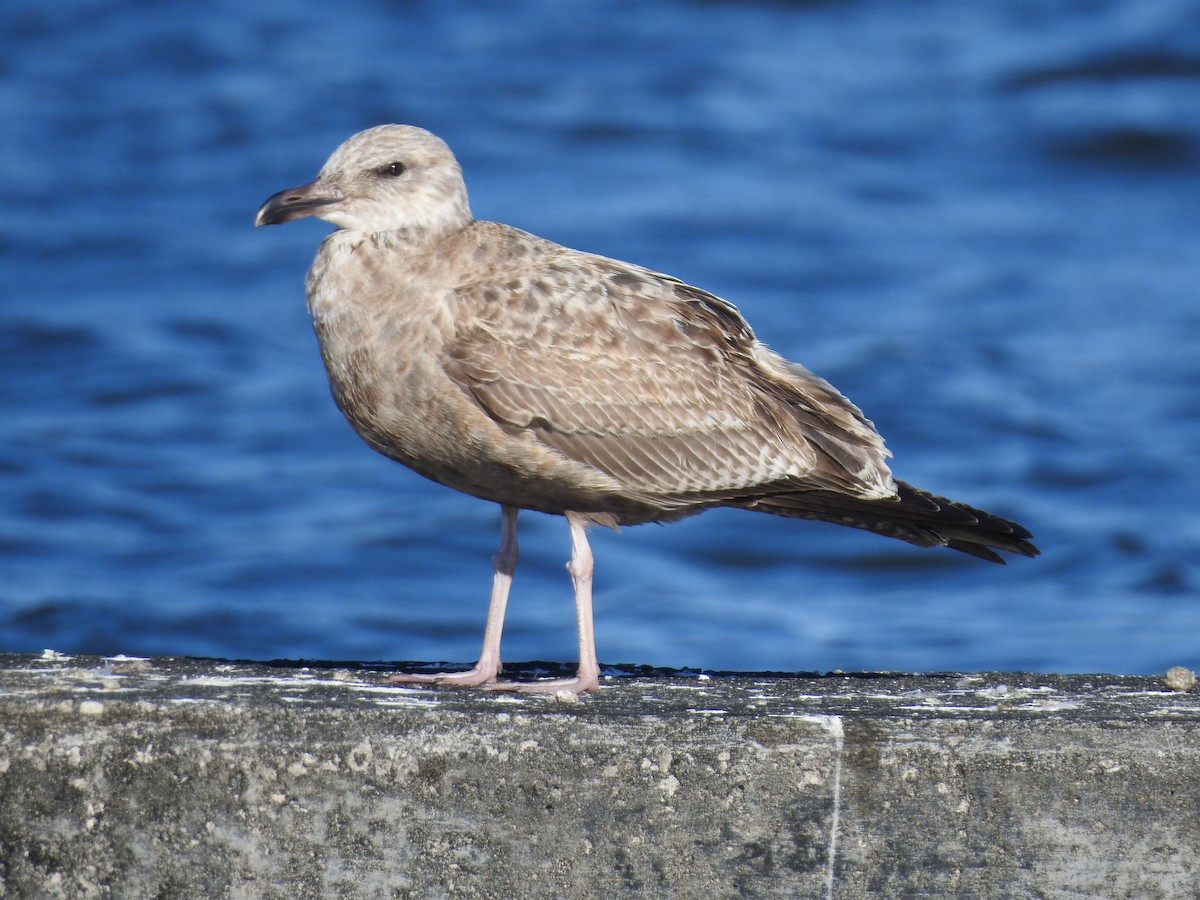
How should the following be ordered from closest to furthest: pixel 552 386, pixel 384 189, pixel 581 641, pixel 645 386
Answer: pixel 581 641
pixel 552 386
pixel 384 189
pixel 645 386

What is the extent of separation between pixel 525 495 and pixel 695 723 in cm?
154

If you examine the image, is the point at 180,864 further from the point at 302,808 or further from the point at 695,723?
the point at 695,723

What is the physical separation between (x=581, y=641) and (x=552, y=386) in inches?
34.9

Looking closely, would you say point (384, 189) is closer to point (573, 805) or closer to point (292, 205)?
point (292, 205)

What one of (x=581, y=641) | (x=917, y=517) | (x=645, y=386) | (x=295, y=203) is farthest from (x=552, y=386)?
(x=917, y=517)

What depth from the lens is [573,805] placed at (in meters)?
5.27

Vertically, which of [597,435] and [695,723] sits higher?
[597,435]

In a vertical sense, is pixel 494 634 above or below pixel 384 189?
below

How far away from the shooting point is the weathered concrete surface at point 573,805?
204 inches

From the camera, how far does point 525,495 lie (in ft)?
22.0

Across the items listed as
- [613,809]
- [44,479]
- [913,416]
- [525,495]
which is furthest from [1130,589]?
[613,809]

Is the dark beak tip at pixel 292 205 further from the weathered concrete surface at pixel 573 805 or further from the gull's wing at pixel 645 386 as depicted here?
the weathered concrete surface at pixel 573 805

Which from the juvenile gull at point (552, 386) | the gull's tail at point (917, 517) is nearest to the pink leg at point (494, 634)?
the juvenile gull at point (552, 386)

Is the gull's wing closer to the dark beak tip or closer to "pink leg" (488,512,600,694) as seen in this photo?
"pink leg" (488,512,600,694)
